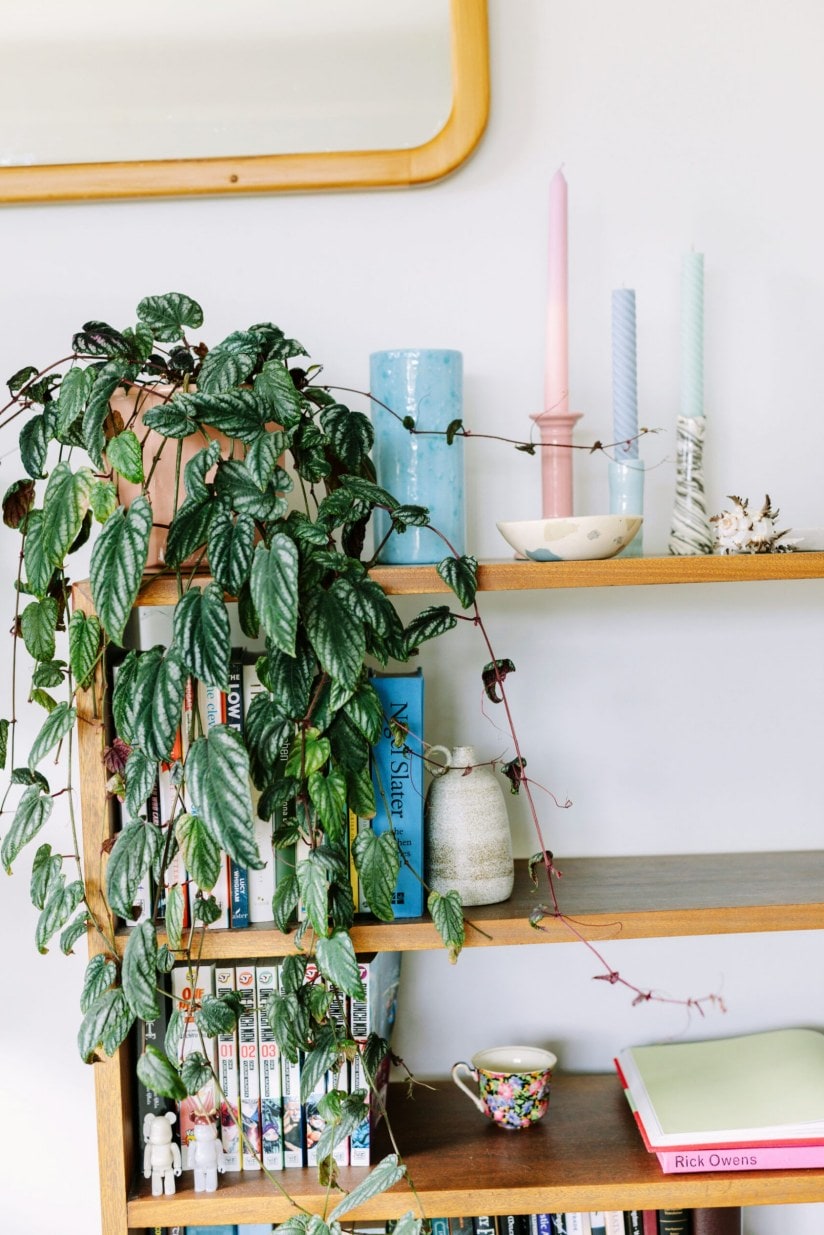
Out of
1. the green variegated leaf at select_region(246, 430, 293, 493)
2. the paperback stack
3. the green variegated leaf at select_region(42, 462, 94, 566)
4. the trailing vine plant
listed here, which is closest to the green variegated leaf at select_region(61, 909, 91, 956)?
the trailing vine plant

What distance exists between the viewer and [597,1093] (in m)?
1.26

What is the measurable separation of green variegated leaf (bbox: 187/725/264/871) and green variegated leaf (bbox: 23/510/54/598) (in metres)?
0.19

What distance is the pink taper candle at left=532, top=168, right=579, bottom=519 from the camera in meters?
1.12

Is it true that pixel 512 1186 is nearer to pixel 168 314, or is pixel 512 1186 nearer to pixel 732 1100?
pixel 732 1100

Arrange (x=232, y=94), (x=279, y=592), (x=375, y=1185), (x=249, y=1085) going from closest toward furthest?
(x=279, y=592), (x=375, y=1185), (x=249, y=1085), (x=232, y=94)

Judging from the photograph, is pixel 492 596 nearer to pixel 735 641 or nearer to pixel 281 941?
Answer: pixel 735 641

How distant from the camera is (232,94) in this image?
4.05 ft

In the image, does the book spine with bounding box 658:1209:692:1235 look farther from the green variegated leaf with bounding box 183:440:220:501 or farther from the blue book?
the green variegated leaf with bounding box 183:440:220:501

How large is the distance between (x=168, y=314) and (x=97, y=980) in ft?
1.95

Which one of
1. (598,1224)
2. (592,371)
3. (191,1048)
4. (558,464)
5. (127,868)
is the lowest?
(598,1224)

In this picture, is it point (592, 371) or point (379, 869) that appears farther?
point (592, 371)

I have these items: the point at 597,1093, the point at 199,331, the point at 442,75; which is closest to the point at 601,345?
the point at 442,75

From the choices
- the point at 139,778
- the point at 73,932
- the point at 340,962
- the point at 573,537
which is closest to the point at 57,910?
the point at 73,932

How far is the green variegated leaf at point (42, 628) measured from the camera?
1040mm
